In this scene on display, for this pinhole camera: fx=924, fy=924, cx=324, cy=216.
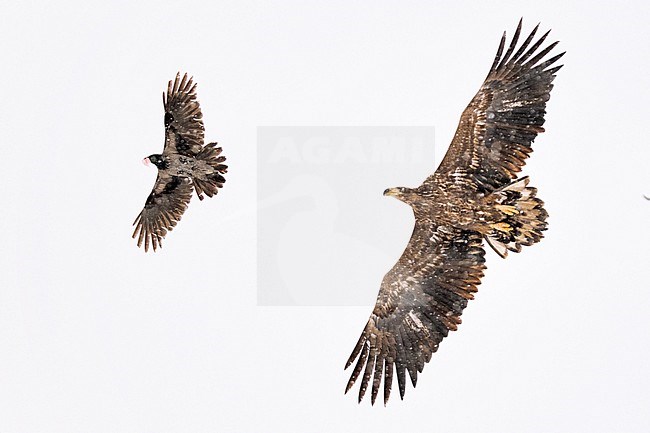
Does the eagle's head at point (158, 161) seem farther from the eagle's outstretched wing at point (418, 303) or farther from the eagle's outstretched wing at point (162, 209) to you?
the eagle's outstretched wing at point (418, 303)

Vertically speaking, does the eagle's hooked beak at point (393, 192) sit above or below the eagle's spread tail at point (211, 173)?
below

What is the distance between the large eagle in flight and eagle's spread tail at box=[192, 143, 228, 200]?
2.38m

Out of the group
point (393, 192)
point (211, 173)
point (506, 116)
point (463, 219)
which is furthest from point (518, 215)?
point (211, 173)

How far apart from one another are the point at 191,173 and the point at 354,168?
92.6 inches

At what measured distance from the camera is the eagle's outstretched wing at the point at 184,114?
10992 mm

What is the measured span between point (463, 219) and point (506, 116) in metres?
1.14

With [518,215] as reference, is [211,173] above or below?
above

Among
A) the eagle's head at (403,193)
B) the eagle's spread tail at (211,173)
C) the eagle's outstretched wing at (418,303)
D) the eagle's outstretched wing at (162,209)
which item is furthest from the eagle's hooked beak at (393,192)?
the eagle's outstretched wing at (162,209)

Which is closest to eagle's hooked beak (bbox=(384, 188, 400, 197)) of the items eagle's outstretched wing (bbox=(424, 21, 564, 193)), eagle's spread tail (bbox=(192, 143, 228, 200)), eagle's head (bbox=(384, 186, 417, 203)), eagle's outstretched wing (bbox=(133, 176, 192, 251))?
eagle's head (bbox=(384, 186, 417, 203))

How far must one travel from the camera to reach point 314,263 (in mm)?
12500

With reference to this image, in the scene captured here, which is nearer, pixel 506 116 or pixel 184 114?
pixel 506 116

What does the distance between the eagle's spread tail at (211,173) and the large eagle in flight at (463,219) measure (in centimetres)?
238

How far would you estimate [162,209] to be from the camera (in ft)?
38.2

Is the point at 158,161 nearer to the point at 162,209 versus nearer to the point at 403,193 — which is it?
the point at 162,209
